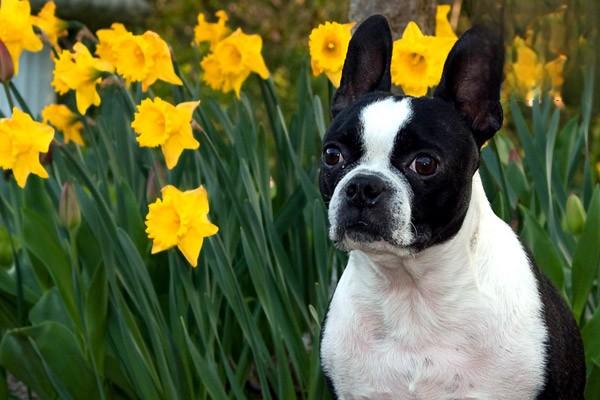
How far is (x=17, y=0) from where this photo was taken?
326 cm

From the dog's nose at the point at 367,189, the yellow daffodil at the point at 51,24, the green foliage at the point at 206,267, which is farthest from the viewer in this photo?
the yellow daffodil at the point at 51,24

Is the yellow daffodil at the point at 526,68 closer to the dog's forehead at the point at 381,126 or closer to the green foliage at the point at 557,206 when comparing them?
the green foliage at the point at 557,206

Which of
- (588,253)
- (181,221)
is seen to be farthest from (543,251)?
(181,221)

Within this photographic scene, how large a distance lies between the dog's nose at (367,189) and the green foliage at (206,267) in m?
0.52

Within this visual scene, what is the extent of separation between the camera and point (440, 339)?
2.51 m

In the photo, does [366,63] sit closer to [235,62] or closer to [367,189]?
[367,189]

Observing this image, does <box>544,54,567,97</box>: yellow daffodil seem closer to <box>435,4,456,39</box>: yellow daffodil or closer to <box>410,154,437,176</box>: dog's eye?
<box>435,4,456,39</box>: yellow daffodil

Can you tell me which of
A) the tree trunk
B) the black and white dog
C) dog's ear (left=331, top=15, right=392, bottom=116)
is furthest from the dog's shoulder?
the tree trunk

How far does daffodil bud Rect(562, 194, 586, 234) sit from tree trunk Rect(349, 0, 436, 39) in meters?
0.96

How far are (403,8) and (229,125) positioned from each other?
33.8 inches

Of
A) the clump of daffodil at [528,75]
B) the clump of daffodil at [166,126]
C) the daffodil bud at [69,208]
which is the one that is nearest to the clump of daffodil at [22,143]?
the daffodil bud at [69,208]

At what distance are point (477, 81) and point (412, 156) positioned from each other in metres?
0.26

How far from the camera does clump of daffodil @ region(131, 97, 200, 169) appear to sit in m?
2.72

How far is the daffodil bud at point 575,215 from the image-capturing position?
10.5 feet
